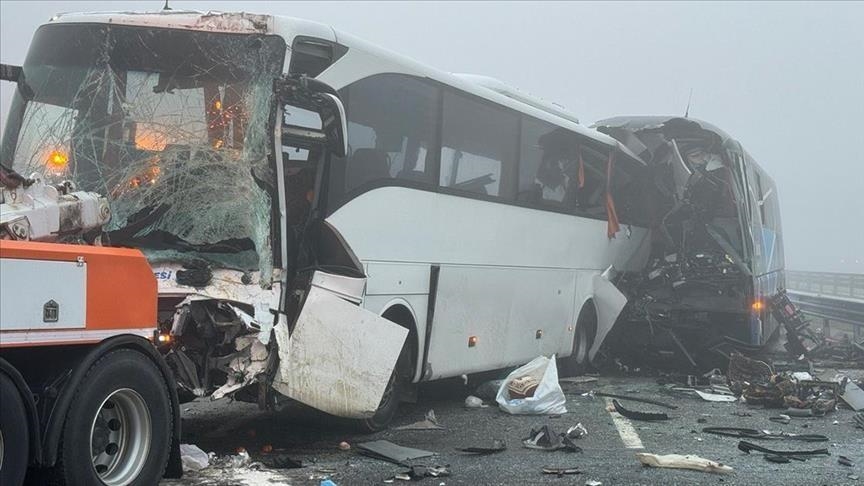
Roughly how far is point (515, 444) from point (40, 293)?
459 centimetres

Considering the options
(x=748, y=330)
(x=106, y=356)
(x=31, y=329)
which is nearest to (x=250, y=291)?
(x=106, y=356)

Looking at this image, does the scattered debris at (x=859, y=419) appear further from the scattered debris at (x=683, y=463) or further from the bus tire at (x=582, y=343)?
the bus tire at (x=582, y=343)

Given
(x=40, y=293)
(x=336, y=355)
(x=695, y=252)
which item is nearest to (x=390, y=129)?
(x=336, y=355)

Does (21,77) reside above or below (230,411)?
above

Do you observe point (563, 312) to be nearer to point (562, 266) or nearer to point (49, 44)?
point (562, 266)

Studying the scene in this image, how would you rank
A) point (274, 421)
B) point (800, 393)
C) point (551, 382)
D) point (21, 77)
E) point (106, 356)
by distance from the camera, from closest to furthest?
point (106, 356)
point (21, 77)
point (274, 421)
point (551, 382)
point (800, 393)

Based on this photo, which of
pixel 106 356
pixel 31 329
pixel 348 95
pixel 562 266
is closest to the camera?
pixel 31 329

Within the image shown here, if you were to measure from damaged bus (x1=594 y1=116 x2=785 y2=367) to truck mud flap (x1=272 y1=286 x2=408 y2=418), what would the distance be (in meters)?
6.89

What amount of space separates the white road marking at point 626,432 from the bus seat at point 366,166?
127 inches

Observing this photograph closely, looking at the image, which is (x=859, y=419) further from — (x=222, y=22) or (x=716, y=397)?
(x=222, y=22)

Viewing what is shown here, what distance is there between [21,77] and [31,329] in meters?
3.09

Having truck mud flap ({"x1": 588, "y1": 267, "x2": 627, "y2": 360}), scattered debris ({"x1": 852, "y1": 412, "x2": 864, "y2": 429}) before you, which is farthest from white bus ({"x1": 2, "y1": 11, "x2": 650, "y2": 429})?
truck mud flap ({"x1": 588, "y1": 267, "x2": 627, "y2": 360})

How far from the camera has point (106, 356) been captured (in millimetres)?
4980

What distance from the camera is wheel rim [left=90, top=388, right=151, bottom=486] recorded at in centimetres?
502
